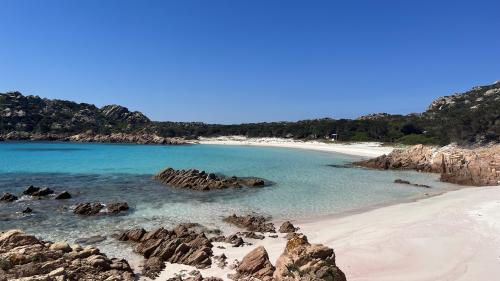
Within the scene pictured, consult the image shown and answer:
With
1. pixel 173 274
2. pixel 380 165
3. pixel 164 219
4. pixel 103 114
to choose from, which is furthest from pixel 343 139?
pixel 103 114

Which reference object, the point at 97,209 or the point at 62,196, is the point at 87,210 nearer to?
the point at 97,209

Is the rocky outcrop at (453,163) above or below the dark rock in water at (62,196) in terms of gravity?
above

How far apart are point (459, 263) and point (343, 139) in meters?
88.0

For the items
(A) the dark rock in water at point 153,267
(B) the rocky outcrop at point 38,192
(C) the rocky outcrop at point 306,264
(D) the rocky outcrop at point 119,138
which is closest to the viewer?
(C) the rocky outcrop at point 306,264

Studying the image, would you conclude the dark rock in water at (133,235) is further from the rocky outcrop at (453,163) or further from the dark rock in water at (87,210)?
the rocky outcrop at (453,163)

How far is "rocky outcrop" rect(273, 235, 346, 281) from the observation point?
8.49m

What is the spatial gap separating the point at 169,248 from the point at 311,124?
112m

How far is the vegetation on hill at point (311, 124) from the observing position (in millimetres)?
61875

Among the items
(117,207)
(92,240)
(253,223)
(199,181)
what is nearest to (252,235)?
(253,223)

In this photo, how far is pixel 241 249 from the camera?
1415 centimetres

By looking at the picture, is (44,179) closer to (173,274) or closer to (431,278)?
(173,274)

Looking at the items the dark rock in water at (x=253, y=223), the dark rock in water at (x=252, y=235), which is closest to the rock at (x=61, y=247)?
the dark rock in water at (x=252, y=235)

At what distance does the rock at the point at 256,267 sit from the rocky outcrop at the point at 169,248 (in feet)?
4.93

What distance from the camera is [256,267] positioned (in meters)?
11.2
